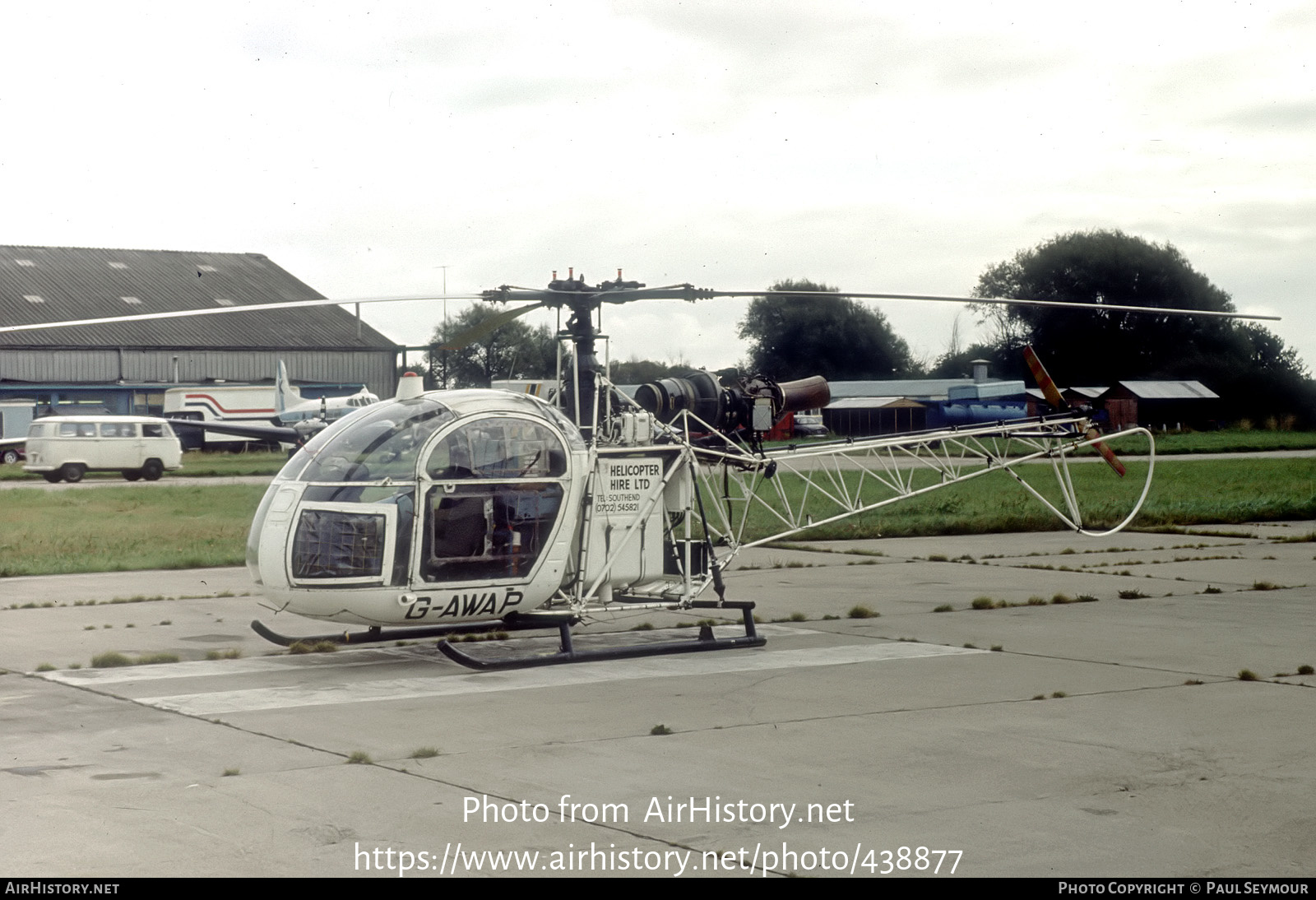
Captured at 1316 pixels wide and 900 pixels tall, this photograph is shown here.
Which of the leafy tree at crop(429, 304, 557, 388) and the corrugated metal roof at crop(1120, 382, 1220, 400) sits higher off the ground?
the leafy tree at crop(429, 304, 557, 388)

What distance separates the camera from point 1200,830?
5.63m

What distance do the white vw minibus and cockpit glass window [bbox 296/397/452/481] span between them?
3054 centimetres

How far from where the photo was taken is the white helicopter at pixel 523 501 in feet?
30.9

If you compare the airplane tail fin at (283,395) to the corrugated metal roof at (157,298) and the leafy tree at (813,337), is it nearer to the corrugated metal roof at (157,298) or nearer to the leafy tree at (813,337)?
the corrugated metal roof at (157,298)

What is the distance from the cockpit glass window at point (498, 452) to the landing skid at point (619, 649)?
4.04ft

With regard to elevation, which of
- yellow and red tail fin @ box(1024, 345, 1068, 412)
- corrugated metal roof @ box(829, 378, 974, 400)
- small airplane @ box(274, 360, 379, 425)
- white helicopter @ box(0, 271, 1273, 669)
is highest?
corrugated metal roof @ box(829, 378, 974, 400)

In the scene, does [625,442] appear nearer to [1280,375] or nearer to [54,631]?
[54,631]

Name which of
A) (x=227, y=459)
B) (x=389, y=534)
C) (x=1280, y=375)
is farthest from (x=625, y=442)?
(x=1280, y=375)

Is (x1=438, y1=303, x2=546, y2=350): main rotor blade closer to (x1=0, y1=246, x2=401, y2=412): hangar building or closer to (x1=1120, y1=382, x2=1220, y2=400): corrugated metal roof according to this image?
(x1=0, y1=246, x2=401, y2=412): hangar building

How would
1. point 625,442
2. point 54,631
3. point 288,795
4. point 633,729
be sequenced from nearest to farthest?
point 288,795 → point 633,729 → point 625,442 → point 54,631

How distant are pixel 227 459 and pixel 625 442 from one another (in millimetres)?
41048

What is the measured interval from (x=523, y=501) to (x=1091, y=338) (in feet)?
210

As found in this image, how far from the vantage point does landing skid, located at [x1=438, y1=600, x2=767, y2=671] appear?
9.80 meters

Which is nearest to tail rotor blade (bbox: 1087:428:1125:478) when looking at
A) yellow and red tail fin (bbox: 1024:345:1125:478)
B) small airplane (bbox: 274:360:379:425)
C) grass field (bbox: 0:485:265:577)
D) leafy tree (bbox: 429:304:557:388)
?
yellow and red tail fin (bbox: 1024:345:1125:478)
